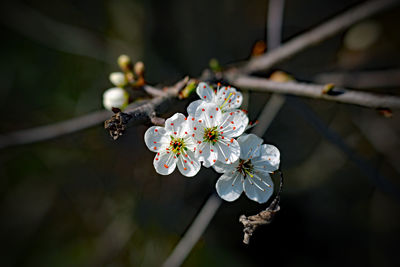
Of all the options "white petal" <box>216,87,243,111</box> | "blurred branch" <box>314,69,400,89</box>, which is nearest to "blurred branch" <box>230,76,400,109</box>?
"white petal" <box>216,87,243,111</box>

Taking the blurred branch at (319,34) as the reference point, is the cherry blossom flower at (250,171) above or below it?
below

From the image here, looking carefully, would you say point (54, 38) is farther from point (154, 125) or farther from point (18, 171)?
point (154, 125)

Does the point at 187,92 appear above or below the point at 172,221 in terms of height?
above

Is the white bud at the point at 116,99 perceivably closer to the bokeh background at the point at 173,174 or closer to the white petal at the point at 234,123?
the white petal at the point at 234,123

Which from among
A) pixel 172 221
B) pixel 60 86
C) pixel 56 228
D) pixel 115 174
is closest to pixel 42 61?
pixel 60 86

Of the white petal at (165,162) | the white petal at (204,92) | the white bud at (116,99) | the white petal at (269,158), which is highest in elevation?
the white bud at (116,99)

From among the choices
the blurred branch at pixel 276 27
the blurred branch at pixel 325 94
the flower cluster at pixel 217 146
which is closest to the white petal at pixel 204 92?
the flower cluster at pixel 217 146
